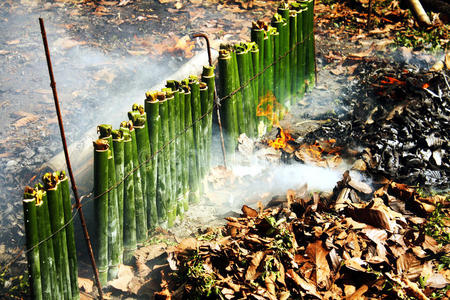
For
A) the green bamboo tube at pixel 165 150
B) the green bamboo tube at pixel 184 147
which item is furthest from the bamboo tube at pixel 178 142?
the green bamboo tube at pixel 165 150

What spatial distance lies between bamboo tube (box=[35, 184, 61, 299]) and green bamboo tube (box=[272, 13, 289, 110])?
408 cm

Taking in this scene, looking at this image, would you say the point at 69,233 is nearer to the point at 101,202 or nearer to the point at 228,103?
the point at 101,202

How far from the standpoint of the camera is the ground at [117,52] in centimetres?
726

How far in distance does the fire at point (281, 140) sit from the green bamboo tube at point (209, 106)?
1.18m

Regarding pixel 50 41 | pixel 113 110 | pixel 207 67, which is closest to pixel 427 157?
pixel 207 67

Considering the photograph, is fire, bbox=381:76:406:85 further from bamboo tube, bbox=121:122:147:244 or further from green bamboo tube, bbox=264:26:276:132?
bamboo tube, bbox=121:122:147:244

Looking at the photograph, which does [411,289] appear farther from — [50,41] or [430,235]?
[50,41]

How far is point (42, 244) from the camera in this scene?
3785mm

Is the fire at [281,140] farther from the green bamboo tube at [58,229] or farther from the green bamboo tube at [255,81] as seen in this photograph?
the green bamboo tube at [58,229]

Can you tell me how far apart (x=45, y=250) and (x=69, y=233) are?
0.28 m

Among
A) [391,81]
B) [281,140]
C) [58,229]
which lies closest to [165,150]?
[58,229]

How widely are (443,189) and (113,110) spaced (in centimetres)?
489

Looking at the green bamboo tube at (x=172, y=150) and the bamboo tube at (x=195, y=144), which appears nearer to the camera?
the green bamboo tube at (x=172, y=150)

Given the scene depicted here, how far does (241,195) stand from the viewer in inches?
229
